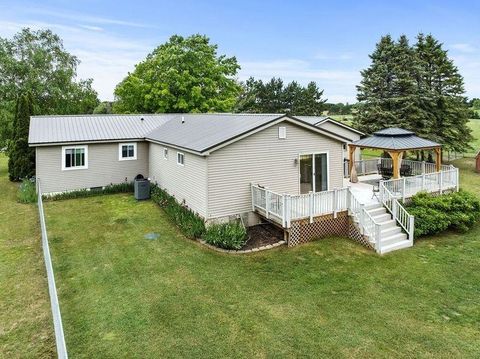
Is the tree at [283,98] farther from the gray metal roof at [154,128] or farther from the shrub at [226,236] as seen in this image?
the shrub at [226,236]

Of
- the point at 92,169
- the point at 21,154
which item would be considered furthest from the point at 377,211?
the point at 21,154

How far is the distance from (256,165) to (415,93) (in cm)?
2123

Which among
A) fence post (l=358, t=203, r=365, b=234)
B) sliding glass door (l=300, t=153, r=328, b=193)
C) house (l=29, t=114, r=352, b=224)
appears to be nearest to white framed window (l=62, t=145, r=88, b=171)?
house (l=29, t=114, r=352, b=224)

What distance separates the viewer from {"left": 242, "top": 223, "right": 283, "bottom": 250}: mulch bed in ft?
34.4

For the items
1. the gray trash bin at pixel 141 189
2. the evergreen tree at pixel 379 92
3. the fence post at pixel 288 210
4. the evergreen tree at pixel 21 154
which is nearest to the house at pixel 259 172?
the fence post at pixel 288 210

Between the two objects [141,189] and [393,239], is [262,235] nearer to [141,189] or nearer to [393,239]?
[393,239]

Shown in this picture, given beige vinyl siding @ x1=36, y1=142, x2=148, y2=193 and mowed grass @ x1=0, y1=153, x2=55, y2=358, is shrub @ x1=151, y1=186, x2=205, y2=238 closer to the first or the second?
beige vinyl siding @ x1=36, y1=142, x2=148, y2=193

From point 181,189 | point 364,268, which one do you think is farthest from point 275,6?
point 364,268

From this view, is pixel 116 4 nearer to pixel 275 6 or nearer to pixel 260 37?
pixel 275 6

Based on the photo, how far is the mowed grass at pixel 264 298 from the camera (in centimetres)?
586

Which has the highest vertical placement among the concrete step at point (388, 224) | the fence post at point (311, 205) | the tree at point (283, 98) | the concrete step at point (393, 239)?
the tree at point (283, 98)

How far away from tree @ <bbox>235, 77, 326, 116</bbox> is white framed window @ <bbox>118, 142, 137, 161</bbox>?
1501 inches

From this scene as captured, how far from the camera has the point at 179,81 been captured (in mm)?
31719

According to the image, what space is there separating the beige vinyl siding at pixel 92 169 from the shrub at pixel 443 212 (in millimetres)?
13069
